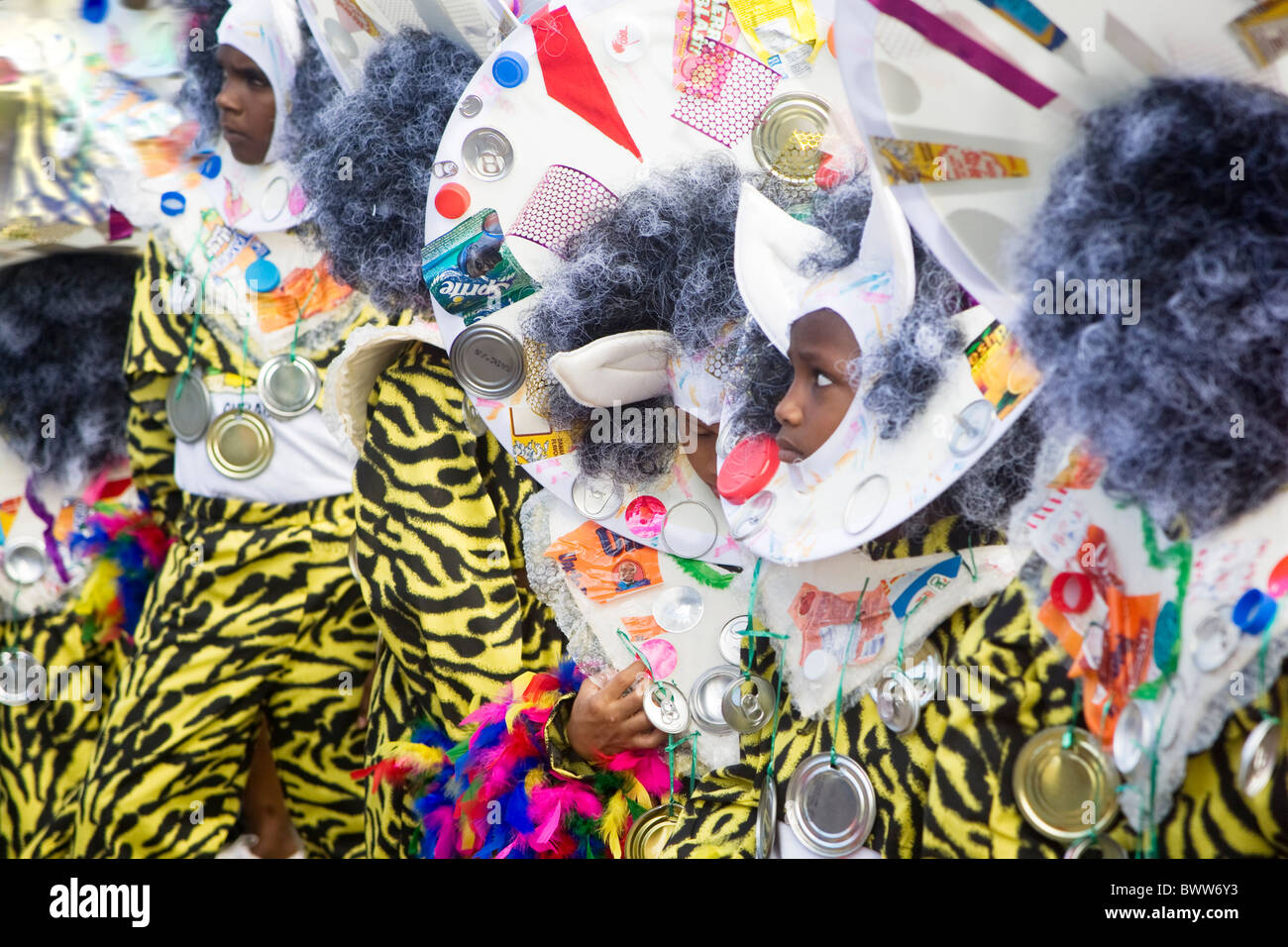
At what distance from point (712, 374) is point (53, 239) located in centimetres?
185

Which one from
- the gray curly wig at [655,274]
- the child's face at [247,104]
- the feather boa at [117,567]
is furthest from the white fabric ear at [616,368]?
the feather boa at [117,567]

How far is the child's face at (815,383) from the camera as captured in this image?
1.72 meters

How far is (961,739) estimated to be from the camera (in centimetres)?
159

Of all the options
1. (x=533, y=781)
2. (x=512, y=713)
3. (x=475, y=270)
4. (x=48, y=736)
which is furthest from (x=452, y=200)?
(x=48, y=736)

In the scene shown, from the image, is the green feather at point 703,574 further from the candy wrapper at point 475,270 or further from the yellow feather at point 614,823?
the candy wrapper at point 475,270

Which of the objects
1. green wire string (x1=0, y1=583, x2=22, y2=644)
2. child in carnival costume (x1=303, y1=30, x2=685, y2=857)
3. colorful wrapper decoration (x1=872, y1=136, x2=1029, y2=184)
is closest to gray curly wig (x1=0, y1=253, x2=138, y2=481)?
green wire string (x1=0, y1=583, x2=22, y2=644)

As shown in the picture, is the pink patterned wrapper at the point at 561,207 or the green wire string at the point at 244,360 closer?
the pink patterned wrapper at the point at 561,207

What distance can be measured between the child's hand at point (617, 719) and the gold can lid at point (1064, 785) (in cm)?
71

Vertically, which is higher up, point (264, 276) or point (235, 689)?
point (264, 276)

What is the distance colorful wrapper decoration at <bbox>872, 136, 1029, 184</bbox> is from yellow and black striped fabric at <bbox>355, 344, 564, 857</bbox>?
0.99 m

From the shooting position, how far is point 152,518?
3.16 m

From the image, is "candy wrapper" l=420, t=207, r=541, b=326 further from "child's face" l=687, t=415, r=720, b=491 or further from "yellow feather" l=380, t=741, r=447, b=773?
"yellow feather" l=380, t=741, r=447, b=773

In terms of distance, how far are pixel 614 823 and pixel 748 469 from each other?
61cm

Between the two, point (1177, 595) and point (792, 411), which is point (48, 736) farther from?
point (1177, 595)
